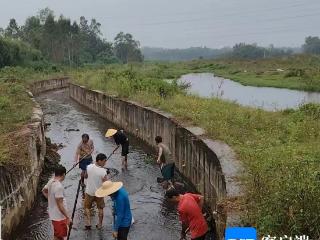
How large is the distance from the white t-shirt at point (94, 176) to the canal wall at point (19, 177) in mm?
1903

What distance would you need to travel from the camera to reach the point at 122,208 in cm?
827

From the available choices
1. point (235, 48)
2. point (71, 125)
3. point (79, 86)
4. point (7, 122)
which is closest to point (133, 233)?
point (7, 122)

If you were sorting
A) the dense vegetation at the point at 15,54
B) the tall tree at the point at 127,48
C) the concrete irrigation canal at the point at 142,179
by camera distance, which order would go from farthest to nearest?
the tall tree at the point at 127,48 < the dense vegetation at the point at 15,54 < the concrete irrigation canal at the point at 142,179

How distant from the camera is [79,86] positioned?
3803 centimetres

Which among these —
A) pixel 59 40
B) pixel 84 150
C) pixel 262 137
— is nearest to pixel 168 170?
pixel 84 150

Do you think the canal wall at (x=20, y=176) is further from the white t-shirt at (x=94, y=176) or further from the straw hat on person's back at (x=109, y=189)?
the straw hat on person's back at (x=109, y=189)

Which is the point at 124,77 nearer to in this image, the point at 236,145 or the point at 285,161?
the point at 236,145

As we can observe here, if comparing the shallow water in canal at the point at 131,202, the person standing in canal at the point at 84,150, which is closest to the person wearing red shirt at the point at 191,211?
the shallow water in canal at the point at 131,202

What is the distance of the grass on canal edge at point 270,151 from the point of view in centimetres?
656

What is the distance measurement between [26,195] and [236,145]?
586cm

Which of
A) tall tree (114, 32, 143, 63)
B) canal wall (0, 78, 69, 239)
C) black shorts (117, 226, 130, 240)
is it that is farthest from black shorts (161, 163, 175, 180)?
tall tree (114, 32, 143, 63)

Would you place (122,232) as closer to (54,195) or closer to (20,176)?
(54,195)

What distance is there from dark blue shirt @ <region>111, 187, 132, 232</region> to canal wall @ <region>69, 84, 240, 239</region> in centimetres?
178

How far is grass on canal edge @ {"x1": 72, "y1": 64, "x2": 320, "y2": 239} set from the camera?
6.56 metres
